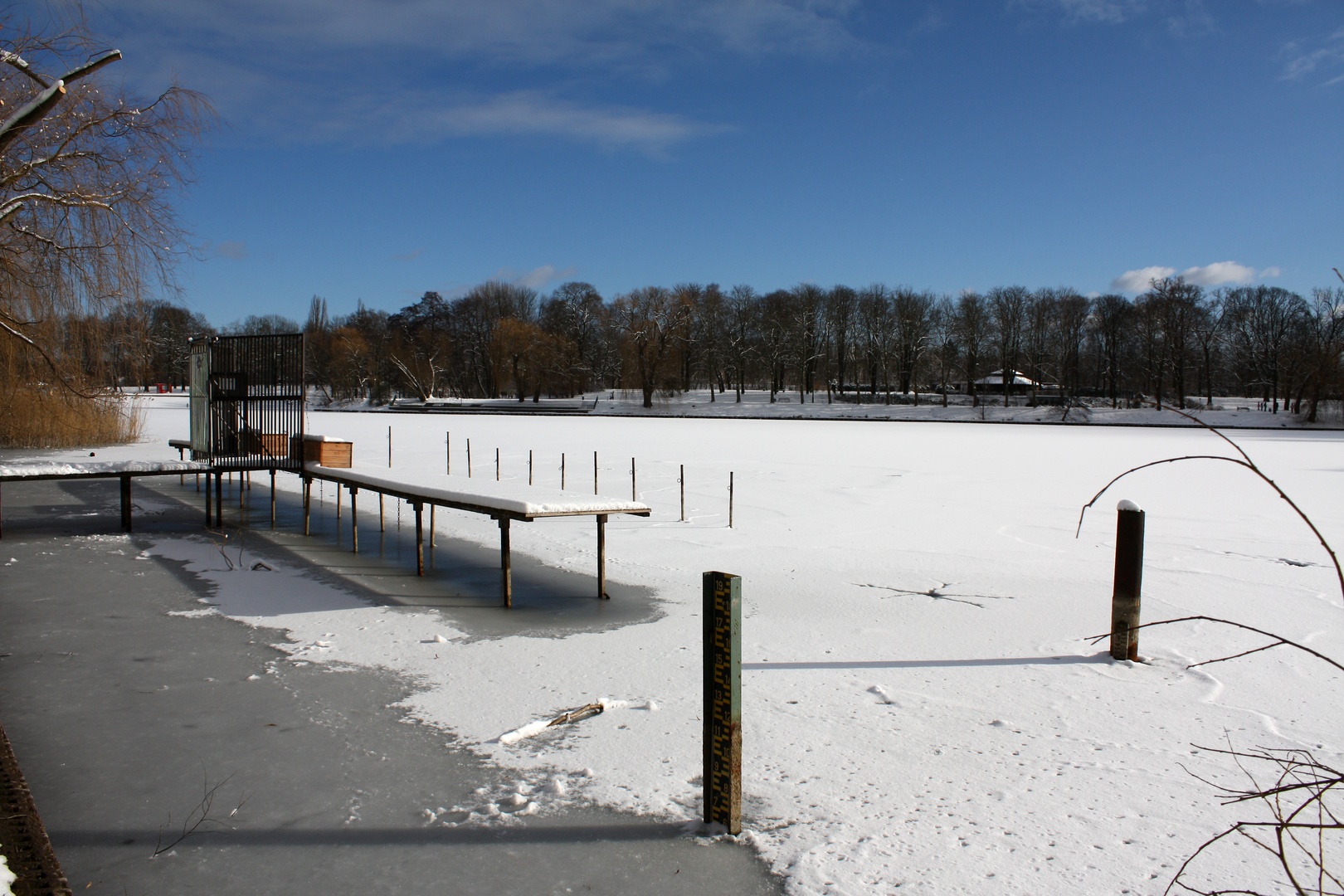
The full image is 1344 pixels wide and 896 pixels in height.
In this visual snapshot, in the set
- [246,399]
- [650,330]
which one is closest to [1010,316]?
[650,330]

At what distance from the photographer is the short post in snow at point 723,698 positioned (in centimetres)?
342

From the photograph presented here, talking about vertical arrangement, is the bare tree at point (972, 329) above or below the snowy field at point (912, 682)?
above

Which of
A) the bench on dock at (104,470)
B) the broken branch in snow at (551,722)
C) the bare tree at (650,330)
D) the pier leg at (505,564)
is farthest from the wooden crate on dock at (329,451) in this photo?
the bare tree at (650,330)

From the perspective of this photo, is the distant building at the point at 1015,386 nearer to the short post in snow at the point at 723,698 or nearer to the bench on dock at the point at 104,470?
Result: the bench on dock at the point at 104,470

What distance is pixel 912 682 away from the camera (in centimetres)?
537

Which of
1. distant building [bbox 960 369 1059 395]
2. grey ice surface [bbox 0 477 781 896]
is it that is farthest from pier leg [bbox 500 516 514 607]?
distant building [bbox 960 369 1059 395]

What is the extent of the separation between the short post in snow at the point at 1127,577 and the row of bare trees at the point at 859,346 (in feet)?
191

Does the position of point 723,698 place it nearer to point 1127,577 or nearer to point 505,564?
point 1127,577

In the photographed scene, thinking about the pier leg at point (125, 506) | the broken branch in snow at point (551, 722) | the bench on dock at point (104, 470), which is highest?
the bench on dock at point (104, 470)

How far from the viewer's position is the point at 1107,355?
71.8 m

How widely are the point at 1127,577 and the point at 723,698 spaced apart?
3279 mm

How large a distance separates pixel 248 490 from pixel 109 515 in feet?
10.3

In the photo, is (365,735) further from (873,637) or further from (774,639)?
(873,637)

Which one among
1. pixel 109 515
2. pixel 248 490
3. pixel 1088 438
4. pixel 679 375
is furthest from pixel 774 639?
pixel 679 375
